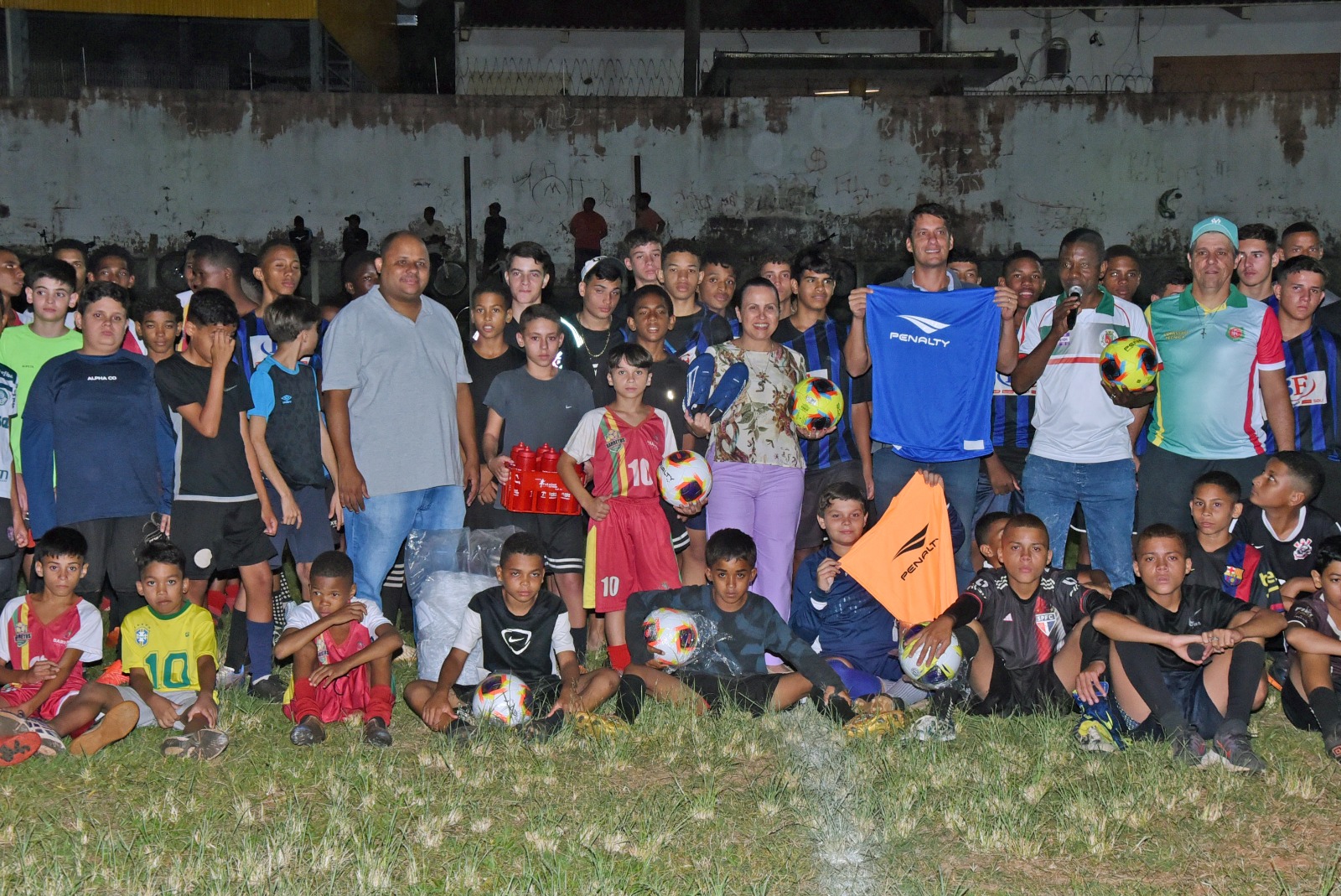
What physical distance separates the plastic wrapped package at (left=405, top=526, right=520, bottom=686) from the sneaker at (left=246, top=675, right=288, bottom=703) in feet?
2.17

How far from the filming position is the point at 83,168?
19.7 metres

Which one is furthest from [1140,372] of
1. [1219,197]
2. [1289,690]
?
[1219,197]

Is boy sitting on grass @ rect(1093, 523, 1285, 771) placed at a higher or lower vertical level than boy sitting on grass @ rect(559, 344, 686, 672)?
lower

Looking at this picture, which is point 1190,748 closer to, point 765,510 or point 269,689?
point 765,510

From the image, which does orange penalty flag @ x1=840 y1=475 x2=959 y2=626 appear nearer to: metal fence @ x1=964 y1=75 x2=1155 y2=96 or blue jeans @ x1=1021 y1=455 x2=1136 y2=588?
blue jeans @ x1=1021 y1=455 x2=1136 y2=588

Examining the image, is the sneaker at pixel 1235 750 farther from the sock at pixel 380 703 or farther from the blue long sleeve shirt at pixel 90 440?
the blue long sleeve shirt at pixel 90 440

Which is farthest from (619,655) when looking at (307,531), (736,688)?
(307,531)

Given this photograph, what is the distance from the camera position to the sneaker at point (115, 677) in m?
5.79

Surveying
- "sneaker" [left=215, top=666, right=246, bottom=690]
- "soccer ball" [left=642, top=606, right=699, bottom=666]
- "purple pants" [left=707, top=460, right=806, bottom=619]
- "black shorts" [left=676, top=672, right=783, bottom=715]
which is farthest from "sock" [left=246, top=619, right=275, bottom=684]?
"purple pants" [left=707, top=460, right=806, bottom=619]

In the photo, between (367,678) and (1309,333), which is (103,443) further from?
(1309,333)

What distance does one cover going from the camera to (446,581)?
6.30m

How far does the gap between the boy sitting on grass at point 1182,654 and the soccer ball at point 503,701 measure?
97.6 inches

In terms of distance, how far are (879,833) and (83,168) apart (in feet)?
61.9

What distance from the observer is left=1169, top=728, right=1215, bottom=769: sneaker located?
5109 millimetres
